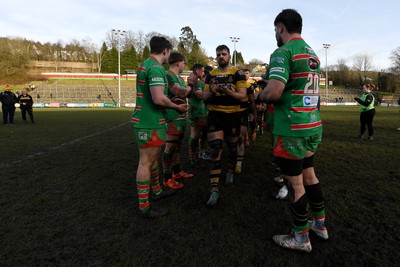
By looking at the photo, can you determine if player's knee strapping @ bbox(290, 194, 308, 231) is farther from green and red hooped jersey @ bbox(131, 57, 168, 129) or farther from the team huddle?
green and red hooped jersey @ bbox(131, 57, 168, 129)

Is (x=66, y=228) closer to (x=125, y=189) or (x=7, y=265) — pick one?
(x=7, y=265)

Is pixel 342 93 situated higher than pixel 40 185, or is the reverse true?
pixel 342 93

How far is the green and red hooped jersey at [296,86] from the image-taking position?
210 cm

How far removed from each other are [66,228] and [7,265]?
656 millimetres

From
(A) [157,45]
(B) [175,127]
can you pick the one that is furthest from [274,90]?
(B) [175,127]

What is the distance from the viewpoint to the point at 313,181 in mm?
2479

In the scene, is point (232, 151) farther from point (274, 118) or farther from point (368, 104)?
point (368, 104)

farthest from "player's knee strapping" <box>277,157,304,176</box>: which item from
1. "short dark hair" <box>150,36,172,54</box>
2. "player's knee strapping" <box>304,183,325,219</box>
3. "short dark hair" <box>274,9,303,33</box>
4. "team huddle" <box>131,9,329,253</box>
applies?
"short dark hair" <box>150,36,172,54</box>

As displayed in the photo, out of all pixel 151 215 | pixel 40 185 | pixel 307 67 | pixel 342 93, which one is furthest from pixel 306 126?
pixel 342 93

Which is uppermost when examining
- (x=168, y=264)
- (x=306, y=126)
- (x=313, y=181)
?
(x=306, y=126)

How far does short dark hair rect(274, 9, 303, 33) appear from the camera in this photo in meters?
2.21

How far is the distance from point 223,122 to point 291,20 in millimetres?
1720

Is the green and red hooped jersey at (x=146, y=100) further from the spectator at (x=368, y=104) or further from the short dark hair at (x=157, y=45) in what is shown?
the spectator at (x=368, y=104)

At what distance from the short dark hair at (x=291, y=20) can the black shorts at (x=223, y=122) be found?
1.59 metres
